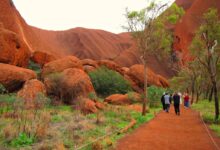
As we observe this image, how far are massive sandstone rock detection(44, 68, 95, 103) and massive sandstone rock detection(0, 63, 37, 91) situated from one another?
2.24 metres

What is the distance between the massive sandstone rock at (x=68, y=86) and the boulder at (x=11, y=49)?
489 cm

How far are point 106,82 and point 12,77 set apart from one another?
48.3ft

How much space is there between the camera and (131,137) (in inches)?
516

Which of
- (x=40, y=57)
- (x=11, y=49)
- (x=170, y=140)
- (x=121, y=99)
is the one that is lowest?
(x=170, y=140)

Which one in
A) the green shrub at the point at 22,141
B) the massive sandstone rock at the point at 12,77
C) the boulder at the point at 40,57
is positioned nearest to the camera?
the green shrub at the point at 22,141

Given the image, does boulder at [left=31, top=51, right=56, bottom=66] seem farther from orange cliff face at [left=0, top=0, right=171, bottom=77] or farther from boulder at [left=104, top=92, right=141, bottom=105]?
orange cliff face at [left=0, top=0, right=171, bottom=77]

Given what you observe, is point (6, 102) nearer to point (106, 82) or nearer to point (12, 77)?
point (12, 77)

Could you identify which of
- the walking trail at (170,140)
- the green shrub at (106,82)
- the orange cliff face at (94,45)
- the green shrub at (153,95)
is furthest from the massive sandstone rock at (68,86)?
the orange cliff face at (94,45)

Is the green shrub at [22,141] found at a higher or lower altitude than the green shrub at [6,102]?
lower

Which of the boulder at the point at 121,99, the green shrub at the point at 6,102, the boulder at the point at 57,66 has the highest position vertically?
the boulder at the point at 57,66

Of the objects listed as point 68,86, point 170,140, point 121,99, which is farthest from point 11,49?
point 170,140

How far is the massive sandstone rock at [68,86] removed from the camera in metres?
28.5

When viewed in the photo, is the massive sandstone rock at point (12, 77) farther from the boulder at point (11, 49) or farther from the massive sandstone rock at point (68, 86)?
the boulder at point (11, 49)

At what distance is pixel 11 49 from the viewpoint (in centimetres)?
3197
